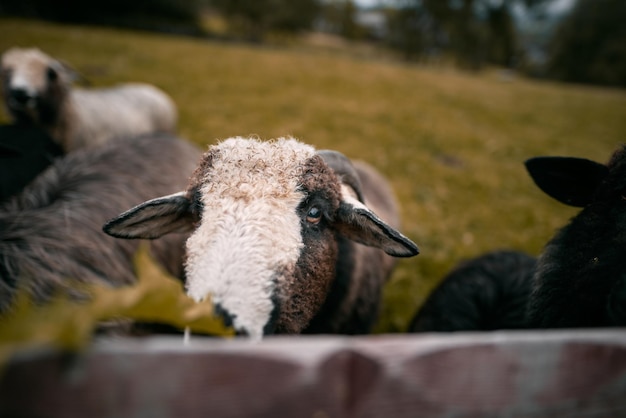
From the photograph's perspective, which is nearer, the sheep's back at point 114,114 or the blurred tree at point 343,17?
the sheep's back at point 114,114

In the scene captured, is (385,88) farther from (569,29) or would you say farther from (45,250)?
(569,29)

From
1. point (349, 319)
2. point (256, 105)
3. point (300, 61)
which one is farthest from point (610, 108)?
point (349, 319)

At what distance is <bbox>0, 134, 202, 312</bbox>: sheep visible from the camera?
7.59 feet

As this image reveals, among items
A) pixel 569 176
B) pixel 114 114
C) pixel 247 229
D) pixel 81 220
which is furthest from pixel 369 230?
pixel 114 114

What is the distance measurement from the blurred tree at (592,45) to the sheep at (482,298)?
58.3 metres

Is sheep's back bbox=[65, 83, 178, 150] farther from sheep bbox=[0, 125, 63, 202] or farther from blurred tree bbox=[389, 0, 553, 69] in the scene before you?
blurred tree bbox=[389, 0, 553, 69]

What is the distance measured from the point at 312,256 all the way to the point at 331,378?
1.19m

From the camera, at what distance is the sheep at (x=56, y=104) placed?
18.2 ft

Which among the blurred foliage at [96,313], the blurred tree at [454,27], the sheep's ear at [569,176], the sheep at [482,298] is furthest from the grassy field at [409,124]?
the blurred tree at [454,27]

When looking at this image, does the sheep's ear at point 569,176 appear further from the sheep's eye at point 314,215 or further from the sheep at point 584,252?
the sheep's eye at point 314,215

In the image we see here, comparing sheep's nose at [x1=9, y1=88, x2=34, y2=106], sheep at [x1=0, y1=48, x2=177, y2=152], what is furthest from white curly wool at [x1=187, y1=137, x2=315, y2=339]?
sheep's nose at [x1=9, y1=88, x2=34, y2=106]

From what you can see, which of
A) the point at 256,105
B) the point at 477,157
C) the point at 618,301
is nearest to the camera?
the point at 618,301

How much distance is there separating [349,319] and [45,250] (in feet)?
7.65

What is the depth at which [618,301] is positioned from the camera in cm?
157
